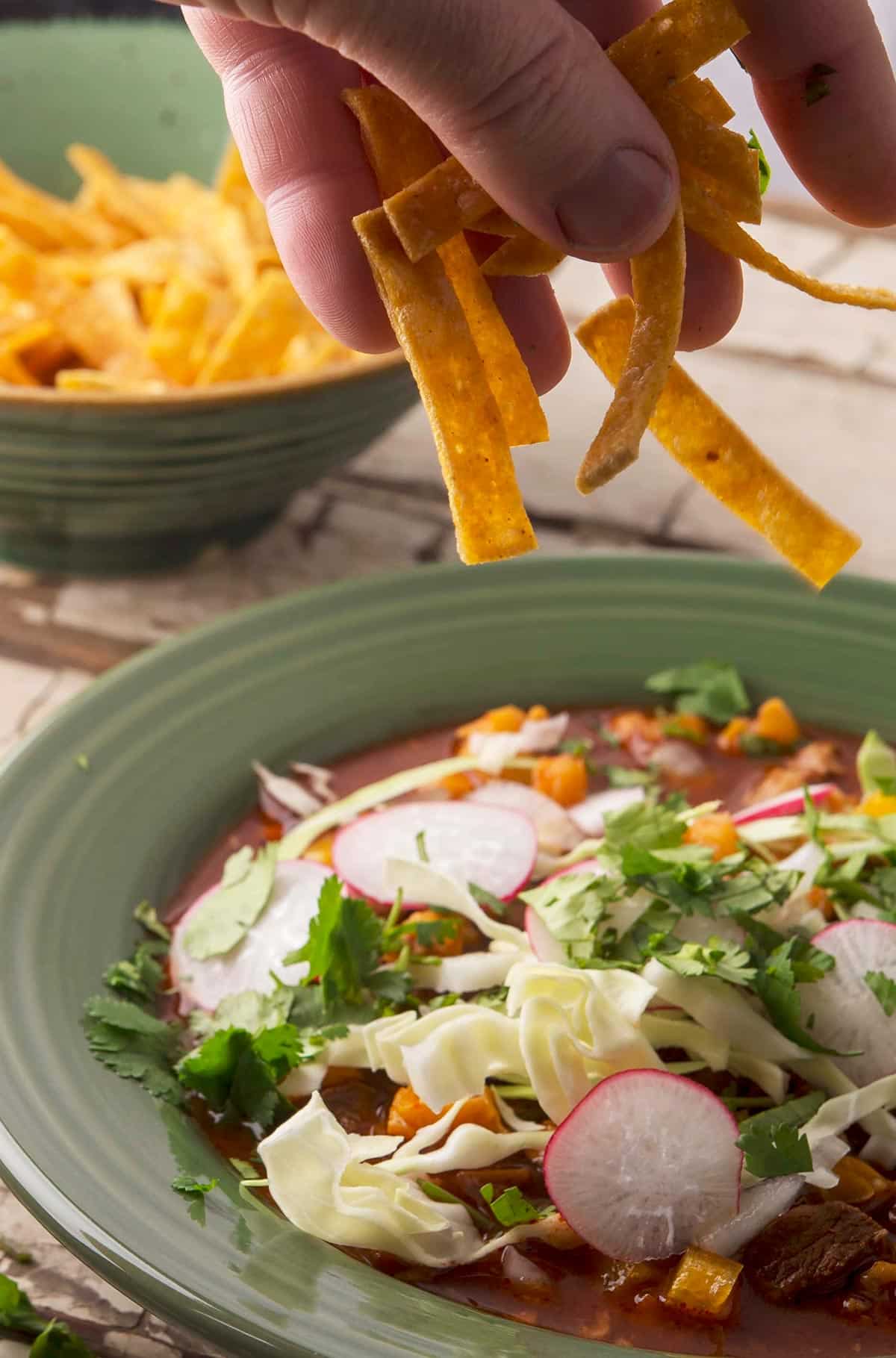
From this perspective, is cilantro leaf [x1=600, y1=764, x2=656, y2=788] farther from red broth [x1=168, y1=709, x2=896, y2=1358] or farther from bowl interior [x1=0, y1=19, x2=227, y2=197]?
bowl interior [x1=0, y1=19, x2=227, y2=197]

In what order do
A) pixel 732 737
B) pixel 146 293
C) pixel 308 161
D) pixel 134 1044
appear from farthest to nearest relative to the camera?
pixel 146 293, pixel 732 737, pixel 308 161, pixel 134 1044

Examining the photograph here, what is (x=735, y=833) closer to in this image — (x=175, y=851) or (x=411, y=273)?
(x=175, y=851)

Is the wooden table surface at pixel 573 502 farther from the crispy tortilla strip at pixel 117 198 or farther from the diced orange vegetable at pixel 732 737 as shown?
the crispy tortilla strip at pixel 117 198

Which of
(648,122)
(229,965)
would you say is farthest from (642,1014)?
(648,122)

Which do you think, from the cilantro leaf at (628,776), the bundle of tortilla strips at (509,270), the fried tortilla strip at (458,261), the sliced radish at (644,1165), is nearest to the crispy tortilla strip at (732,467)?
the bundle of tortilla strips at (509,270)

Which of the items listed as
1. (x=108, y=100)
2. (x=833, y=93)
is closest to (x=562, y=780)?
(x=833, y=93)

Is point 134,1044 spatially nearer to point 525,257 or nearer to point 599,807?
point 599,807
